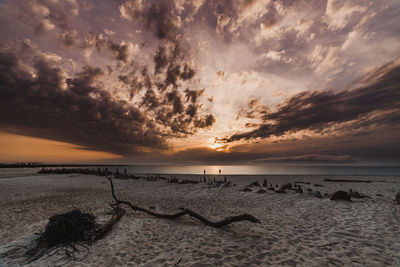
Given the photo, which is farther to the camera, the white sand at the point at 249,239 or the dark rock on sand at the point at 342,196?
the dark rock on sand at the point at 342,196

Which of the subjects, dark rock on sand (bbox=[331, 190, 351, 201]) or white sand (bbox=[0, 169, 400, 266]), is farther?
dark rock on sand (bbox=[331, 190, 351, 201])

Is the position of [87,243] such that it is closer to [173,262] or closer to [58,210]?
[173,262]

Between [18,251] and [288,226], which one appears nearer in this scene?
[18,251]

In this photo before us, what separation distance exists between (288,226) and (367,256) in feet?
10.4

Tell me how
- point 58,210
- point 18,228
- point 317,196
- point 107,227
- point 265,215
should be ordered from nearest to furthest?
point 107,227 → point 18,228 → point 265,215 → point 58,210 → point 317,196

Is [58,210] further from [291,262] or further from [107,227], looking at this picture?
[291,262]

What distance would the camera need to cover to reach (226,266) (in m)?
4.90

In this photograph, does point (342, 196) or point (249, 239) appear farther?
point (342, 196)

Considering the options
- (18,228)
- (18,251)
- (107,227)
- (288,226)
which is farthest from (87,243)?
(288,226)

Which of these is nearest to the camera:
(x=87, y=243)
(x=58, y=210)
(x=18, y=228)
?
(x=87, y=243)

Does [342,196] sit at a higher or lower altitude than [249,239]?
higher

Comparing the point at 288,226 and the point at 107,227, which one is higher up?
the point at 107,227

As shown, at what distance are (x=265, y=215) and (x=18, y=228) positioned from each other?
13.3 metres

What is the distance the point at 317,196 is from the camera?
14.7m
